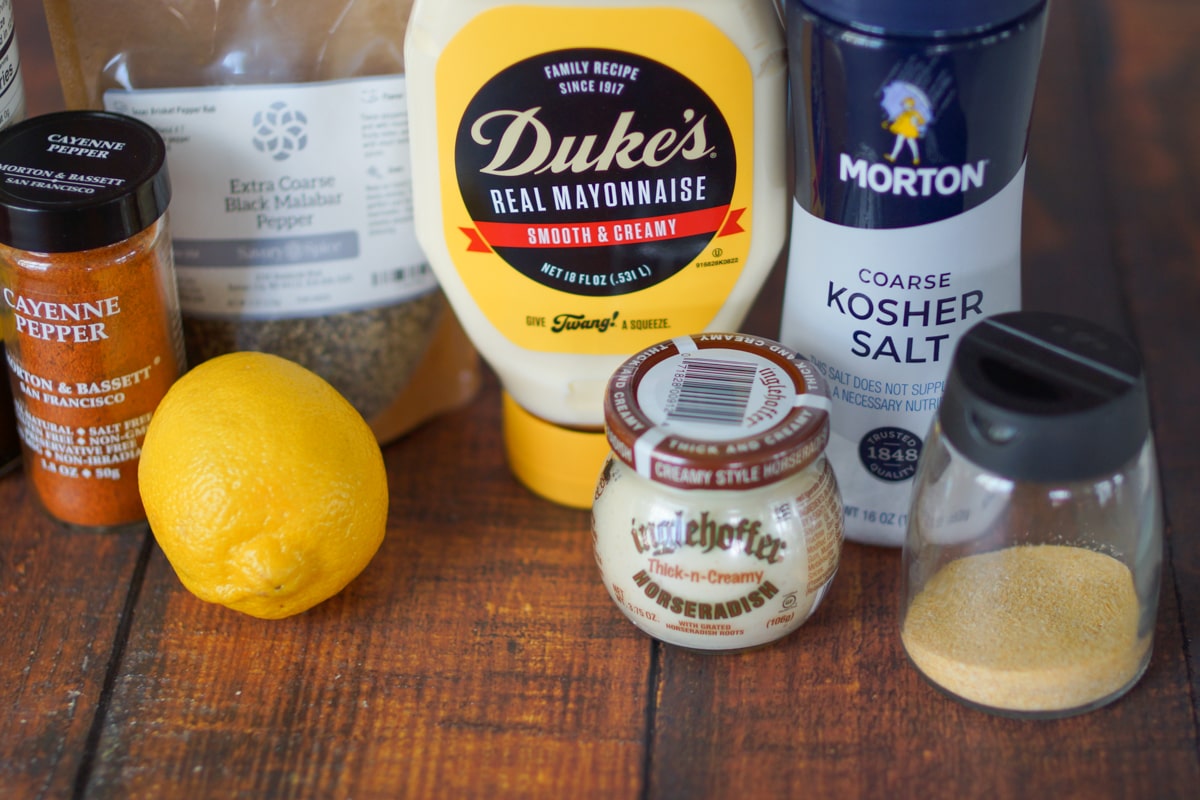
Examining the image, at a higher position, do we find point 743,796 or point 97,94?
point 97,94

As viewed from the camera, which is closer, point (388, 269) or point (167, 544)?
point (167, 544)

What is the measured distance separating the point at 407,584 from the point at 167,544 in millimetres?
134

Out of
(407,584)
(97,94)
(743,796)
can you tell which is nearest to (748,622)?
(743,796)

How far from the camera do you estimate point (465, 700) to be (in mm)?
677

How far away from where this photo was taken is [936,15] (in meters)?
0.61

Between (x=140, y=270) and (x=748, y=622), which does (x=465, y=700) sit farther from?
(x=140, y=270)

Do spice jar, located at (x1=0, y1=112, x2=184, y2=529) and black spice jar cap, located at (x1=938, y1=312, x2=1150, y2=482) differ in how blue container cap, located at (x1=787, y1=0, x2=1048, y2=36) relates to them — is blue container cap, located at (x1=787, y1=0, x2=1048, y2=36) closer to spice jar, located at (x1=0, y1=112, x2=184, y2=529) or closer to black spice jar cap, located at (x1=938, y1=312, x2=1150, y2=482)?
black spice jar cap, located at (x1=938, y1=312, x2=1150, y2=482)

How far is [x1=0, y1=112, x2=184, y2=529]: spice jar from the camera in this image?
683mm

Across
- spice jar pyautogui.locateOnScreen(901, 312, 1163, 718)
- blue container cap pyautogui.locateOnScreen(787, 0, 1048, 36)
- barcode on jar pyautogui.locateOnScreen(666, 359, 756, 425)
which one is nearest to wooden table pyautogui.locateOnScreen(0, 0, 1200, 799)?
spice jar pyautogui.locateOnScreen(901, 312, 1163, 718)

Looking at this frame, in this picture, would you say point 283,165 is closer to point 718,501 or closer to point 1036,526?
point 718,501

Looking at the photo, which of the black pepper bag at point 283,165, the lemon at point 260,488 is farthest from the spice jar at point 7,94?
the lemon at point 260,488

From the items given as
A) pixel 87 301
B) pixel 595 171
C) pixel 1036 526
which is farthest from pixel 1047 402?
pixel 87 301

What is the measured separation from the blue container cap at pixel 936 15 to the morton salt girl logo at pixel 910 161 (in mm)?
24

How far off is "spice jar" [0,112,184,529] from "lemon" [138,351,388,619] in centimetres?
4
